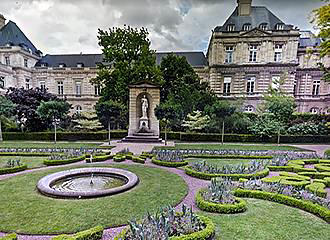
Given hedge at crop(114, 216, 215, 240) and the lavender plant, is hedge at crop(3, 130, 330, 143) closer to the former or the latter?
the lavender plant

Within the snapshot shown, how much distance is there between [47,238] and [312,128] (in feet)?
78.3

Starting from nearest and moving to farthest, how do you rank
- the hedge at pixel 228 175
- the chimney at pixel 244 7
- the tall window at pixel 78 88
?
the hedge at pixel 228 175 < the chimney at pixel 244 7 < the tall window at pixel 78 88

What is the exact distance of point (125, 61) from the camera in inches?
1013

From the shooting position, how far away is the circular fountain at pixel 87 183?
6.40 m

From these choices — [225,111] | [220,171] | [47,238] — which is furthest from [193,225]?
[225,111]

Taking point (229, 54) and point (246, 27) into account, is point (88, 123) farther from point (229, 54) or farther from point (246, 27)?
point (246, 27)

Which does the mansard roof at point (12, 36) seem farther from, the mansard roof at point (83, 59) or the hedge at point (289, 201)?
the hedge at point (289, 201)

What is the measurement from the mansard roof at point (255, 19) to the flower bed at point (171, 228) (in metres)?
34.5

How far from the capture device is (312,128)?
20.7 m

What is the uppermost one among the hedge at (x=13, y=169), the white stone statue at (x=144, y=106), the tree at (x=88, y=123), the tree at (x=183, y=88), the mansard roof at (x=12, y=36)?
the mansard roof at (x=12, y=36)

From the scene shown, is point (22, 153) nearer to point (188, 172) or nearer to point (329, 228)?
point (188, 172)

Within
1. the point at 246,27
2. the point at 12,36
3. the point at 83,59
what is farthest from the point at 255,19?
the point at 12,36

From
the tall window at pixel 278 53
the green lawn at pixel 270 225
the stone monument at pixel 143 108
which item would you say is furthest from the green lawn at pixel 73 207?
the tall window at pixel 278 53

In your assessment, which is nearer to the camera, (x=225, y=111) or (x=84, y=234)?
(x=84, y=234)
